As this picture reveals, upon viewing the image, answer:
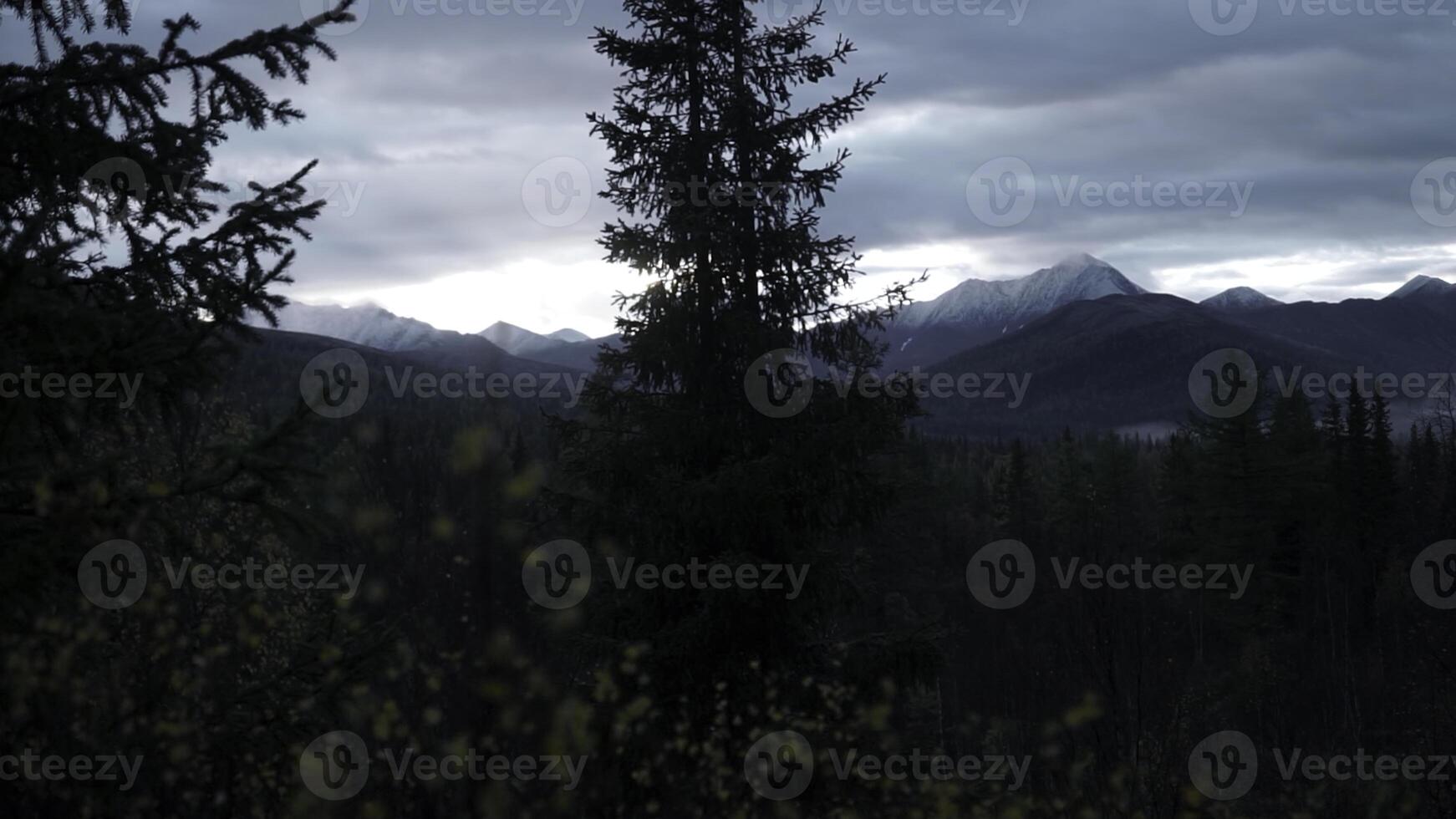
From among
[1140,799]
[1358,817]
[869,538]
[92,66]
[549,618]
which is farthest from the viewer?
[869,538]

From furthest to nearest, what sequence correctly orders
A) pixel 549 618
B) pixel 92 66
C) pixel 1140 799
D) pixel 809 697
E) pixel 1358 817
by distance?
1. pixel 549 618
2. pixel 809 697
3. pixel 1358 817
4. pixel 1140 799
5. pixel 92 66

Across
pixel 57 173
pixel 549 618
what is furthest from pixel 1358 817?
pixel 57 173

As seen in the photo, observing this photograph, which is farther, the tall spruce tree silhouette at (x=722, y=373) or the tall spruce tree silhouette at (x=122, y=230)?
the tall spruce tree silhouette at (x=722, y=373)

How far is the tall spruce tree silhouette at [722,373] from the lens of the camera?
10383 millimetres

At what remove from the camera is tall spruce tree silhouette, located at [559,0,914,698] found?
1038 centimetres

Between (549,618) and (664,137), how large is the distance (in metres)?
5.66

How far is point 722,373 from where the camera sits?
11.1m

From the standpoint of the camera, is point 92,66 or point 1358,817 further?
point 1358,817

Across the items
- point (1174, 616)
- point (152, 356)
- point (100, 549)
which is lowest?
point (1174, 616)

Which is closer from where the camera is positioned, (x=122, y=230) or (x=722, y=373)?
(x=122, y=230)

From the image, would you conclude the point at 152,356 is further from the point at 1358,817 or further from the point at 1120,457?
the point at 1120,457

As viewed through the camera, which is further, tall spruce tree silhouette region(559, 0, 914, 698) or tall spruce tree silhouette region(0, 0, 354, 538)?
tall spruce tree silhouette region(559, 0, 914, 698)

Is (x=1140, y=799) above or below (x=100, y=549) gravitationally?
below

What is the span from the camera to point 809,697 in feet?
33.0
